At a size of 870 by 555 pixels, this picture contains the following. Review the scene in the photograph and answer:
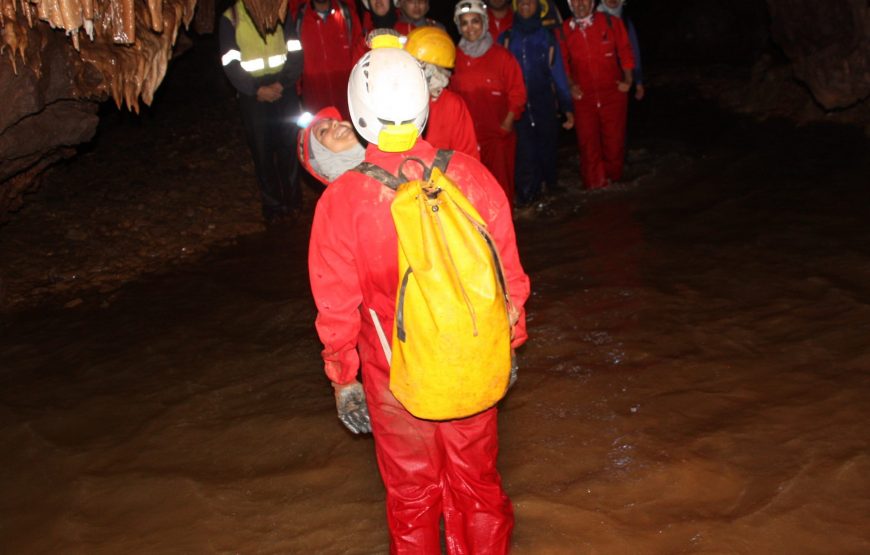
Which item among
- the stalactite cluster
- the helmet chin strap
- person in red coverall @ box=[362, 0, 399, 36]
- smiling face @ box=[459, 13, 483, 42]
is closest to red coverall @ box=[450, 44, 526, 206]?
smiling face @ box=[459, 13, 483, 42]

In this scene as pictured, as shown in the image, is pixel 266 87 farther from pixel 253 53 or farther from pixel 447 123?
pixel 447 123

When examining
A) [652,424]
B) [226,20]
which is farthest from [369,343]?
[226,20]

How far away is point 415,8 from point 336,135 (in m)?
3.89

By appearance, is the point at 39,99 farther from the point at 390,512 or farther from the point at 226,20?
the point at 390,512

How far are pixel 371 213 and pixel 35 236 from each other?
18.4 ft

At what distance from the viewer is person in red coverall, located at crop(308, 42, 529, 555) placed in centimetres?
220

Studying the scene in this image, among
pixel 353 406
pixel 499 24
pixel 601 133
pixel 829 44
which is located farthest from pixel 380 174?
pixel 829 44

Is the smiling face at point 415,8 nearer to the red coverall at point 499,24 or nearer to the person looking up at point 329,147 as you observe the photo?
the red coverall at point 499,24

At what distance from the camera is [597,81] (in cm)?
685

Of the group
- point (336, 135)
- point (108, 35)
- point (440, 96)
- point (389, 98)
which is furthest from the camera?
point (440, 96)

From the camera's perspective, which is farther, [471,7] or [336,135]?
[471,7]

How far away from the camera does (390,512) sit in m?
2.50

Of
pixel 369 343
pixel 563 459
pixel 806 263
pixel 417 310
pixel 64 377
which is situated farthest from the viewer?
pixel 806 263

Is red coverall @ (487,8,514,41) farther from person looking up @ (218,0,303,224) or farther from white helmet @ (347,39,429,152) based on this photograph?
white helmet @ (347,39,429,152)
